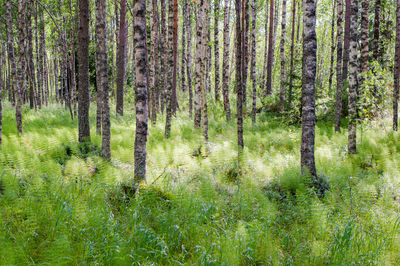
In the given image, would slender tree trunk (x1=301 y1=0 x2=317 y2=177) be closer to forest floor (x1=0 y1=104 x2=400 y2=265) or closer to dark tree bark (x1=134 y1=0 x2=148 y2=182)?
forest floor (x1=0 y1=104 x2=400 y2=265)

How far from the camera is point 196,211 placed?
4465 mm

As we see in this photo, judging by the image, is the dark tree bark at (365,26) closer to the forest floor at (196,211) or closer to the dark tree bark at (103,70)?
the forest floor at (196,211)

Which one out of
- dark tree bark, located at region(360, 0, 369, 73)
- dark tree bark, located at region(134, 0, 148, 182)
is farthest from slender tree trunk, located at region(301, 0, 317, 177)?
dark tree bark, located at region(360, 0, 369, 73)

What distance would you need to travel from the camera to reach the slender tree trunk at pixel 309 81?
244 inches

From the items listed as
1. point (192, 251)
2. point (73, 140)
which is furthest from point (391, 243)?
point (73, 140)

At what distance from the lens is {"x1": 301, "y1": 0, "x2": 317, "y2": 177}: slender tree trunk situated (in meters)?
6.19

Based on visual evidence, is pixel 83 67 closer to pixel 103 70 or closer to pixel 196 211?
pixel 103 70

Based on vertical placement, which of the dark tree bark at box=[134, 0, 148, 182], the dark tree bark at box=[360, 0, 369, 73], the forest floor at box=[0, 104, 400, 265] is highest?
the dark tree bark at box=[360, 0, 369, 73]

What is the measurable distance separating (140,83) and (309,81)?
366 centimetres

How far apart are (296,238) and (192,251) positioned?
1592 millimetres

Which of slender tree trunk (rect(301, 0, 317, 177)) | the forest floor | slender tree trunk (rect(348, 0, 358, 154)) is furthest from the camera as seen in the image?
slender tree trunk (rect(348, 0, 358, 154))

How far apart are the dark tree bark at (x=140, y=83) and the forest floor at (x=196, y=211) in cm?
46

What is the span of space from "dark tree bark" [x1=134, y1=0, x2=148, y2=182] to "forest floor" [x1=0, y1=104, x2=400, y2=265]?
46 cm

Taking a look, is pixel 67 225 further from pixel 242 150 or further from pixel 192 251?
pixel 242 150
